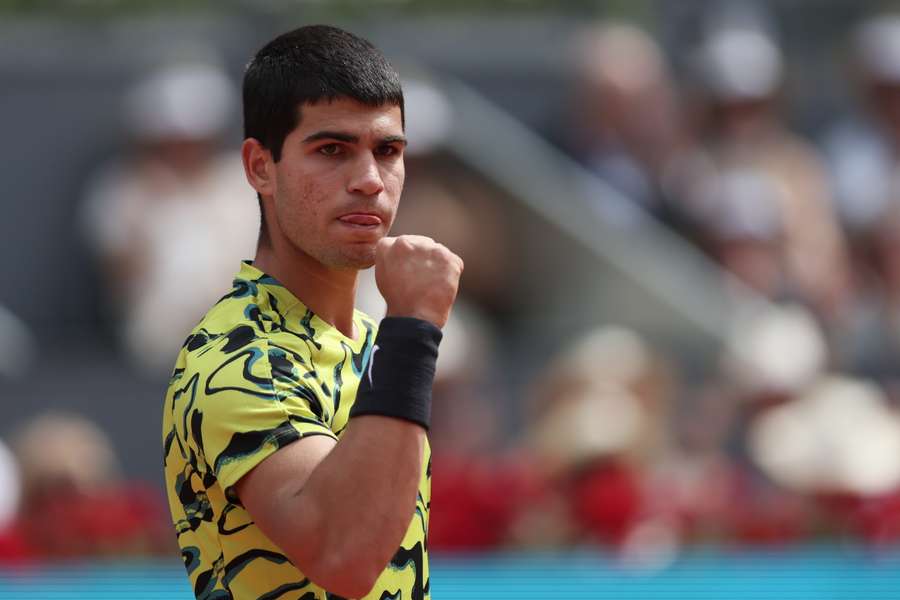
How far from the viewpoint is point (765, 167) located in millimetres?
8898

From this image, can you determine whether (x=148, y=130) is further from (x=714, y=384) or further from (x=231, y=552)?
(x=231, y=552)

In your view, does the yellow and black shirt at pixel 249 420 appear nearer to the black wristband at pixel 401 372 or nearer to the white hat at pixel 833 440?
the black wristband at pixel 401 372

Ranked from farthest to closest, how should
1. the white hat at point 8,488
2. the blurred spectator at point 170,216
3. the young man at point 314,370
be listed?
the blurred spectator at point 170,216
the white hat at point 8,488
the young man at point 314,370

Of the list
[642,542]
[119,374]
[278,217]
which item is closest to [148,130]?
[119,374]

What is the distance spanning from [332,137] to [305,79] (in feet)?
0.31

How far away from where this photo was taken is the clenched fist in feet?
7.70

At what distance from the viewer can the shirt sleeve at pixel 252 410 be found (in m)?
2.27

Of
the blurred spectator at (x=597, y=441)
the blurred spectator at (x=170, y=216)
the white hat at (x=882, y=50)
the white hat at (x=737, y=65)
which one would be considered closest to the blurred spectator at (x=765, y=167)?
the white hat at (x=737, y=65)

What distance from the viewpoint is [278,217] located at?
253cm

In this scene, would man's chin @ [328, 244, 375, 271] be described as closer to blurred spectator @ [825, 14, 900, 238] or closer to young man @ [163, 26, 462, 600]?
young man @ [163, 26, 462, 600]

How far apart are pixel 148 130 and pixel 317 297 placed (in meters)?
6.40

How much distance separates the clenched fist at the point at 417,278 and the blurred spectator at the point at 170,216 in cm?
592

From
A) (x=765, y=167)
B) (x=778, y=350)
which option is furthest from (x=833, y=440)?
(x=765, y=167)

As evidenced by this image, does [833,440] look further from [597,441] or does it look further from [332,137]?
[332,137]
